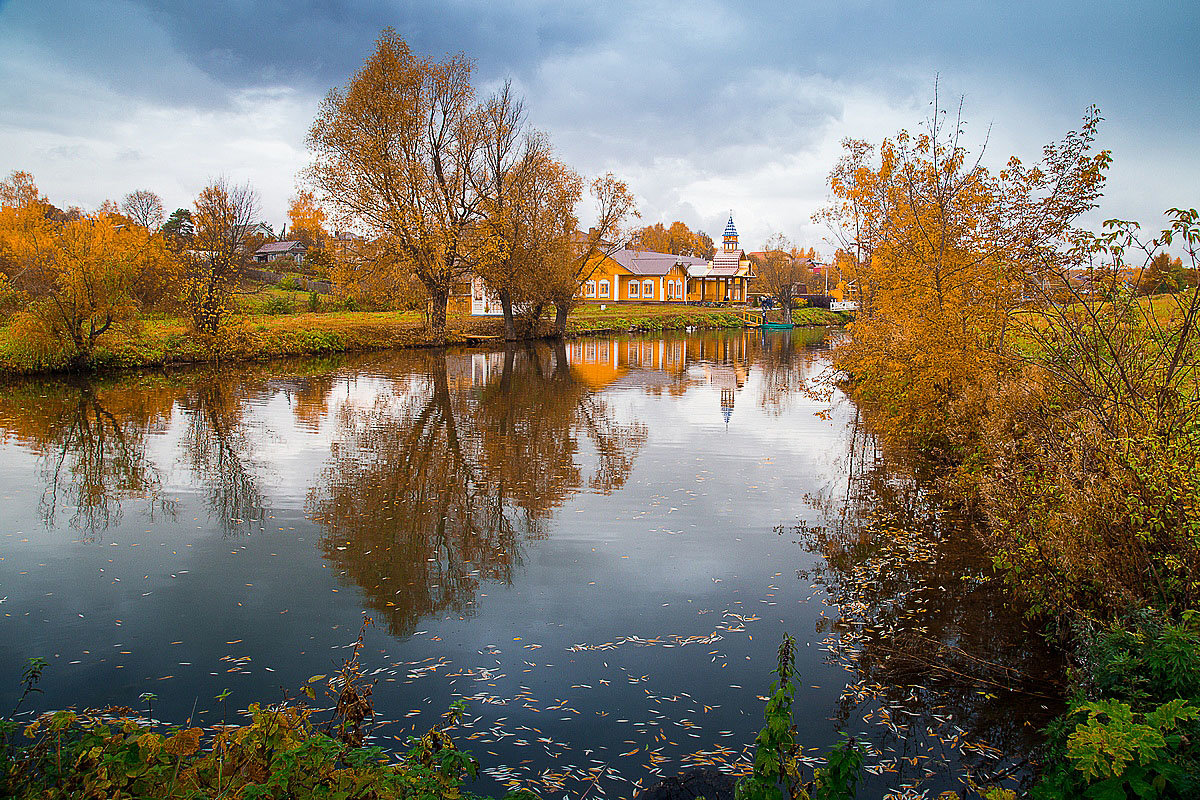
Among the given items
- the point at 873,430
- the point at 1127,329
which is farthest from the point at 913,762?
→ the point at 873,430

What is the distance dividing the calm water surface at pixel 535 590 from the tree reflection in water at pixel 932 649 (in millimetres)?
26

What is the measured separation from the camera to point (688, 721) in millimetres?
5441

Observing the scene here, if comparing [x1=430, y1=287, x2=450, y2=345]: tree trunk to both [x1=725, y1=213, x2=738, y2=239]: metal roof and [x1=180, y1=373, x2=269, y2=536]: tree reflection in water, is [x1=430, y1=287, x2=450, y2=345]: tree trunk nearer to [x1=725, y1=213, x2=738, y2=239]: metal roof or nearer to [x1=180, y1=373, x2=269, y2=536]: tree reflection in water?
[x1=180, y1=373, x2=269, y2=536]: tree reflection in water

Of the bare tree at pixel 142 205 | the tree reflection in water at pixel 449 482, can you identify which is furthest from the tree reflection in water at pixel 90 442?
the bare tree at pixel 142 205

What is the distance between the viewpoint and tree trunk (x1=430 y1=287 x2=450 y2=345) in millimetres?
37625

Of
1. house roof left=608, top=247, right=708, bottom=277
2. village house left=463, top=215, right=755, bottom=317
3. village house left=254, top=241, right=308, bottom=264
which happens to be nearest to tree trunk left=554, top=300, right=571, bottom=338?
village house left=463, top=215, right=755, bottom=317

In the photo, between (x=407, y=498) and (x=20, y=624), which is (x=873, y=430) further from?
(x=20, y=624)

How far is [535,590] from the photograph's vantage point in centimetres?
772

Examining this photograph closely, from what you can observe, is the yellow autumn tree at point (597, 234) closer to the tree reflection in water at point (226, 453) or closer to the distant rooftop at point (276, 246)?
the tree reflection in water at point (226, 453)

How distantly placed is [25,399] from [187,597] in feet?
52.3

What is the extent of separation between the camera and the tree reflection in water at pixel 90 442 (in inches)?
409

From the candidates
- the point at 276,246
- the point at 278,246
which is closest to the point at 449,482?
the point at 278,246

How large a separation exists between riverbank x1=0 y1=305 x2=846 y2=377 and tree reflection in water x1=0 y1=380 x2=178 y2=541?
183cm

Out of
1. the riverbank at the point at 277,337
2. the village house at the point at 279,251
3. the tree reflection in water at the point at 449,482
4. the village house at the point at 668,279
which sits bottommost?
the tree reflection in water at the point at 449,482
